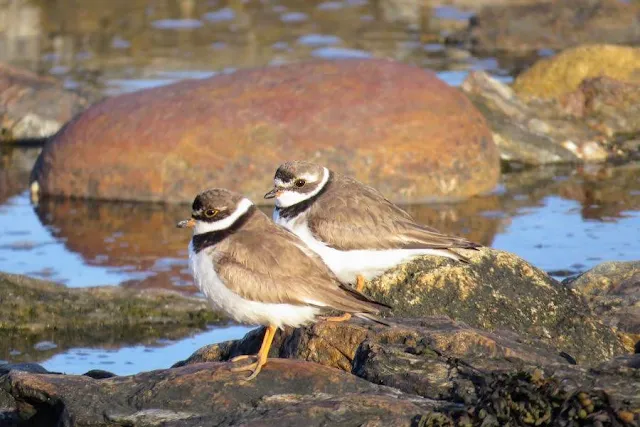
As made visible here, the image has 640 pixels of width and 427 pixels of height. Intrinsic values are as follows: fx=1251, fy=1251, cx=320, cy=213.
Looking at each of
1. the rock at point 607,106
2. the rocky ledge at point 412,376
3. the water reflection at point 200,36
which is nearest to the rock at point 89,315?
the rocky ledge at point 412,376

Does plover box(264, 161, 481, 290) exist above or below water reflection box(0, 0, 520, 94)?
above

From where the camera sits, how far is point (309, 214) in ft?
26.7

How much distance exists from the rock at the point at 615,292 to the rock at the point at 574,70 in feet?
24.7

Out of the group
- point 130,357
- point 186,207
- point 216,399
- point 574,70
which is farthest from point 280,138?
point 216,399

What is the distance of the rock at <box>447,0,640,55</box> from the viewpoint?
21094 mm

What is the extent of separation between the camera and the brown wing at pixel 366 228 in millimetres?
7992

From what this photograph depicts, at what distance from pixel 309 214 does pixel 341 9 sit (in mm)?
16501

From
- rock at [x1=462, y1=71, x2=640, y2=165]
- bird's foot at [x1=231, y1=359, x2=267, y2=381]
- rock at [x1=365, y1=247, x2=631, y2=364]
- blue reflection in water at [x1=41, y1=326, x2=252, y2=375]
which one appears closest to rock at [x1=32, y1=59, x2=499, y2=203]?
rock at [x1=462, y1=71, x2=640, y2=165]

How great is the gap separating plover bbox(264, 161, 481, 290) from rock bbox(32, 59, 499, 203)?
13.6 feet

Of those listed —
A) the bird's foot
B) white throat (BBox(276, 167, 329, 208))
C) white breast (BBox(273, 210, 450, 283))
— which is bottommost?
white breast (BBox(273, 210, 450, 283))

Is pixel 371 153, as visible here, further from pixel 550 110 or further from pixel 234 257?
pixel 234 257

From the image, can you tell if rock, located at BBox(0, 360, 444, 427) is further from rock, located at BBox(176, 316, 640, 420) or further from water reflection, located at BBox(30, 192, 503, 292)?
water reflection, located at BBox(30, 192, 503, 292)

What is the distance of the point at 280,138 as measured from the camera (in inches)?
496

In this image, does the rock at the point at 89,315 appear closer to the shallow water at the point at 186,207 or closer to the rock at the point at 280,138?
the shallow water at the point at 186,207
